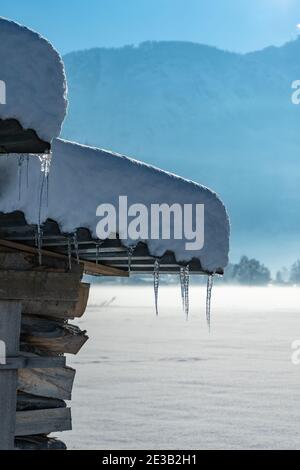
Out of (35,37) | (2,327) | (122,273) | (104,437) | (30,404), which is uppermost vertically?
(35,37)

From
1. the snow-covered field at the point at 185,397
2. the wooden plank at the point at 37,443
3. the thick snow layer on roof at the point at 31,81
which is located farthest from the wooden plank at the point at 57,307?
the thick snow layer on roof at the point at 31,81

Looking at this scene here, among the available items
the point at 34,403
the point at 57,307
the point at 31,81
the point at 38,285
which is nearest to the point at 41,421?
the point at 34,403

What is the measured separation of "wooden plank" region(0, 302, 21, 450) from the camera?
580 centimetres

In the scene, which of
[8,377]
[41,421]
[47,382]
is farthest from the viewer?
[47,382]

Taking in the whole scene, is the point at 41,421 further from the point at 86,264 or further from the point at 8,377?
the point at 86,264

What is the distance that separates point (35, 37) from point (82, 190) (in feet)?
5.60

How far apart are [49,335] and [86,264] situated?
35.2 inches

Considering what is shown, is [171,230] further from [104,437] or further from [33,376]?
[104,437]

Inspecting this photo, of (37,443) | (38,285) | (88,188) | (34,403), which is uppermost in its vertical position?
(88,188)

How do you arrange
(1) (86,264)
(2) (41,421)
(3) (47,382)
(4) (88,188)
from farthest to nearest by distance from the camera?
(1) (86,264), (3) (47,382), (2) (41,421), (4) (88,188)

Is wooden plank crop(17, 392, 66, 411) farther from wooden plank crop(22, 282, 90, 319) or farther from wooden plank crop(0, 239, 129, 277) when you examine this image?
wooden plank crop(0, 239, 129, 277)

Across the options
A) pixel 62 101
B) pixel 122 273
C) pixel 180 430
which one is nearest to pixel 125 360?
pixel 180 430

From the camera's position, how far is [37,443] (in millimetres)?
6320

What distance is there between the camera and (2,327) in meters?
5.78
